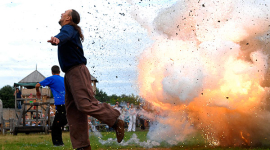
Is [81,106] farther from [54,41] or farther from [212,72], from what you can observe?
[212,72]

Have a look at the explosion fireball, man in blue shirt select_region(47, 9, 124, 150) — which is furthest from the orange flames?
man in blue shirt select_region(47, 9, 124, 150)

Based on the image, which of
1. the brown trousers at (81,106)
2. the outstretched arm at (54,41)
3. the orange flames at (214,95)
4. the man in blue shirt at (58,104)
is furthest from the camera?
the man in blue shirt at (58,104)

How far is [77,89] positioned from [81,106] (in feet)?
0.80

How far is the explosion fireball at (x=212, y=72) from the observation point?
7.64 m

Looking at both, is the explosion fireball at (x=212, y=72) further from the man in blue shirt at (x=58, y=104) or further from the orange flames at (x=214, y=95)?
the man in blue shirt at (x=58, y=104)

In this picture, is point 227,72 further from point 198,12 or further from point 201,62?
point 198,12

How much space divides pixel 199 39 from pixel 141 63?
5.30 feet

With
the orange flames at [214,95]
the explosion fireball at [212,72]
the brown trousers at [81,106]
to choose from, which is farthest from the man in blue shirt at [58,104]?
the brown trousers at [81,106]

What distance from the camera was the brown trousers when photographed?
4.84 m

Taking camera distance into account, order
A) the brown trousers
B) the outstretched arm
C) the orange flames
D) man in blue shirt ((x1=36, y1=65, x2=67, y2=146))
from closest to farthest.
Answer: the outstretched arm
the brown trousers
the orange flames
man in blue shirt ((x1=36, y1=65, x2=67, y2=146))

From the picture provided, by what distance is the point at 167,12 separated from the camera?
8.69m

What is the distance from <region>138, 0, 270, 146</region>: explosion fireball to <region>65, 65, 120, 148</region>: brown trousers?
3.05 metres

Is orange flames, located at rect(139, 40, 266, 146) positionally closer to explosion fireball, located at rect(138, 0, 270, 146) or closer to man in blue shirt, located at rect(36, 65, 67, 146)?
explosion fireball, located at rect(138, 0, 270, 146)

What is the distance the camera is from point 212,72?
7668mm
